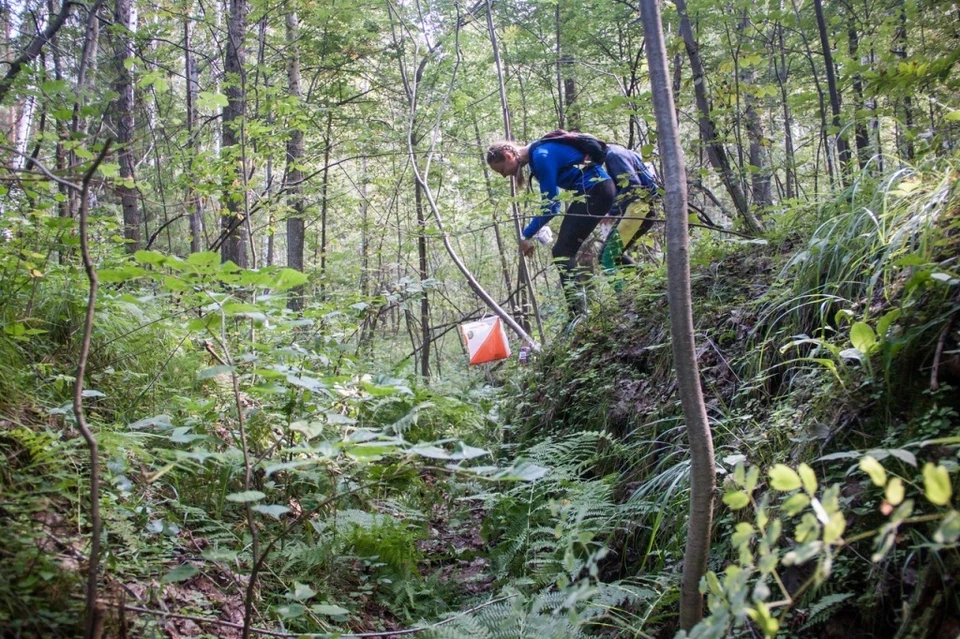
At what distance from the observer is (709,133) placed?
4.87 metres

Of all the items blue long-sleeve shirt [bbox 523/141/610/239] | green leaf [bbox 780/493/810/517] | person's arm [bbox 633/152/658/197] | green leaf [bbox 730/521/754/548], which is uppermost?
blue long-sleeve shirt [bbox 523/141/610/239]

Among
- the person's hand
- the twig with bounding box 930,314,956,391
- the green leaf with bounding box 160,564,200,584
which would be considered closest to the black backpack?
the person's hand

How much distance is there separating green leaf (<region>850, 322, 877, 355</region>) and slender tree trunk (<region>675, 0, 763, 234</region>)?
8.04ft

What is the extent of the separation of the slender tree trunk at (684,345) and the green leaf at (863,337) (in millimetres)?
711

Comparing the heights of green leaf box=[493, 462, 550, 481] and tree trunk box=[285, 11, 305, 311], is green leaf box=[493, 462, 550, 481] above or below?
below

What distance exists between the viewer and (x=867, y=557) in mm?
1815

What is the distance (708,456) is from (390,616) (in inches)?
67.1

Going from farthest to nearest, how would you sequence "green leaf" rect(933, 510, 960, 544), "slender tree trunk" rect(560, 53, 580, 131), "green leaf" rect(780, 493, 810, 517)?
"slender tree trunk" rect(560, 53, 580, 131) → "green leaf" rect(780, 493, 810, 517) → "green leaf" rect(933, 510, 960, 544)

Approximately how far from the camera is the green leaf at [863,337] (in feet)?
6.89

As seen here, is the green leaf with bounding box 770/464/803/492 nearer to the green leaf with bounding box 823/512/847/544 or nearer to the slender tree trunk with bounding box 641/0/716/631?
the green leaf with bounding box 823/512/847/544

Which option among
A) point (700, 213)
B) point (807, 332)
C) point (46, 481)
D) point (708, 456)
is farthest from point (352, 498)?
point (700, 213)

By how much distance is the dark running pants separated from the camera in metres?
5.28

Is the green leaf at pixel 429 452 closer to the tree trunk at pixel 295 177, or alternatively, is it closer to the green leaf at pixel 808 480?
the green leaf at pixel 808 480

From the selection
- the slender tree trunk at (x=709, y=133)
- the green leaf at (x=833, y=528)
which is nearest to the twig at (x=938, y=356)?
the green leaf at (x=833, y=528)
